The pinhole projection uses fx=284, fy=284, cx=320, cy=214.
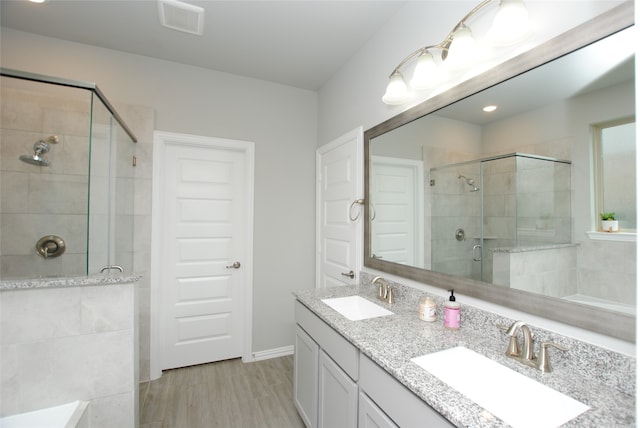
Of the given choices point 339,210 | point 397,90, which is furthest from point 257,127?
point 397,90

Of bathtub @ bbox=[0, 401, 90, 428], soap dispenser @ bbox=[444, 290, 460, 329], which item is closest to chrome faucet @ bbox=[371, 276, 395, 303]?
soap dispenser @ bbox=[444, 290, 460, 329]

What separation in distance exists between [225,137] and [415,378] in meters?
2.53

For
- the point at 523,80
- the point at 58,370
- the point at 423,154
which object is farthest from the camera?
the point at 423,154

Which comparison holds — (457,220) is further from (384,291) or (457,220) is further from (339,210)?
(339,210)

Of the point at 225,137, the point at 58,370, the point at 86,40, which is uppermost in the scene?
the point at 86,40

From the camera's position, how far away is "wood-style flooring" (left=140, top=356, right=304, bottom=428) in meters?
1.94

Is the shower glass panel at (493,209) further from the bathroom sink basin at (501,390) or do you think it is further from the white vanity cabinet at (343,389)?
the white vanity cabinet at (343,389)

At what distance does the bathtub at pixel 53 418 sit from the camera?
1.26 metres

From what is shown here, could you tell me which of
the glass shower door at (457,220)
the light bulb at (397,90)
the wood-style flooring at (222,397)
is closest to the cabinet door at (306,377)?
the wood-style flooring at (222,397)

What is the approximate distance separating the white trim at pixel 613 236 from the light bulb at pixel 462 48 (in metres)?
0.90

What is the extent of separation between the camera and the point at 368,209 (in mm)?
2176

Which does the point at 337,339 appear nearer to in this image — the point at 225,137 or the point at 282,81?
the point at 225,137

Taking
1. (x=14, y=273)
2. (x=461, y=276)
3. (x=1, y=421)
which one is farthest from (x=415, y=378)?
(x=14, y=273)

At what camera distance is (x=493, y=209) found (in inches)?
52.1
